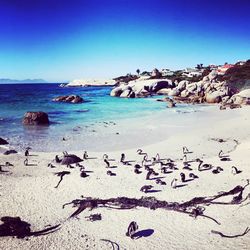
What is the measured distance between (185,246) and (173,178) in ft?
13.8

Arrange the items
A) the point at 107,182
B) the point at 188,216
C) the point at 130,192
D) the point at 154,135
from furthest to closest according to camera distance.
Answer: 1. the point at 154,135
2. the point at 107,182
3. the point at 130,192
4. the point at 188,216

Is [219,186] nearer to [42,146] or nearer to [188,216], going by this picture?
[188,216]

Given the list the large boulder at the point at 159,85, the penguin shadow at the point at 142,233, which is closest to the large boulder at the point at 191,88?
the large boulder at the point at 159,85

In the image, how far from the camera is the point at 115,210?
27.2ft

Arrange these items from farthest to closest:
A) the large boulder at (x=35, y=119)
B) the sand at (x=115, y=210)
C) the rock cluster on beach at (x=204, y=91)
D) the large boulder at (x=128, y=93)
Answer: the large boulder at (x=128, y=93)
the rock cluster on beach at (x=204, y=91)
the large boulder at (x=35, y=119)
the sand at (x=115, y=210)

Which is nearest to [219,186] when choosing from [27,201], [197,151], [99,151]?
[197,151]

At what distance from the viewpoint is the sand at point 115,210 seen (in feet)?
22.3

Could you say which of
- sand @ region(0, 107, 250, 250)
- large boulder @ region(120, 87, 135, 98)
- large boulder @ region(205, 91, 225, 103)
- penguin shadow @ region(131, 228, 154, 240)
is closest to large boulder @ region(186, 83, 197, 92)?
large boulder @ region(205, 91, 225, 103)

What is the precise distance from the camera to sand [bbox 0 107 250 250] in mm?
6793

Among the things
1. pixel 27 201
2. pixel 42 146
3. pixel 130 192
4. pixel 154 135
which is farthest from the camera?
pixel 154 135

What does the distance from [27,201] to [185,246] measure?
191 inches

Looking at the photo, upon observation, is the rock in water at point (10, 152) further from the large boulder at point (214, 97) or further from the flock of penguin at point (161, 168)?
the large boulder at point (214, 97)

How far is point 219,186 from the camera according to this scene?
9.91 m

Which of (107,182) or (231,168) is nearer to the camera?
(107,182)
